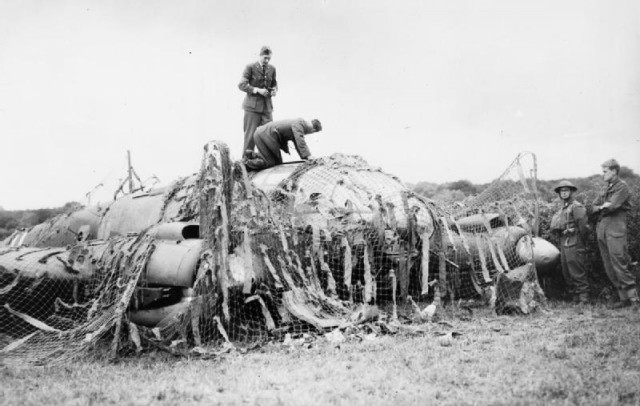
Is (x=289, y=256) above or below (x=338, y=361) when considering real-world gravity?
→ above

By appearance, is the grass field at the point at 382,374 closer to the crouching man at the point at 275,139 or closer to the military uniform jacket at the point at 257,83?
the crouching man at the point at 275,139

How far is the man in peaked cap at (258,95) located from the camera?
10617mm

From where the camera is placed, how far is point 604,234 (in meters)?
8.49

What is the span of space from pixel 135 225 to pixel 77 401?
5636 mm

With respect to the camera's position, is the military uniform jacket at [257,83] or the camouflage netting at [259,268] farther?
the military uniform jacket at [257,83]

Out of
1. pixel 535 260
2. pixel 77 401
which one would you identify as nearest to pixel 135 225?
pixel 77 401

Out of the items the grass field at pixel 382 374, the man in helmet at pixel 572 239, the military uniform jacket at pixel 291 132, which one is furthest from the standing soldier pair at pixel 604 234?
the military uniform jacket at pixel 291 132

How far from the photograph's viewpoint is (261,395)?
13.2 ft

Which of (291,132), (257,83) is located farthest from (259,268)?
(257,83)

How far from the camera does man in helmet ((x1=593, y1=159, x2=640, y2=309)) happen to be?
8.14 m

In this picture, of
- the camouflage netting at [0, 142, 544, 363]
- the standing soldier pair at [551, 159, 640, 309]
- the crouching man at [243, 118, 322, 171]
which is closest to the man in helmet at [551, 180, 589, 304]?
the standing soldier pair at [551, 159, 640, 309]

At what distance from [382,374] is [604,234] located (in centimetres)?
561

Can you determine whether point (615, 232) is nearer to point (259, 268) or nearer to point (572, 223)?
point (572, 223)

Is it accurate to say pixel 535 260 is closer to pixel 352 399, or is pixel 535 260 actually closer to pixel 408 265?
pixel 408 265
